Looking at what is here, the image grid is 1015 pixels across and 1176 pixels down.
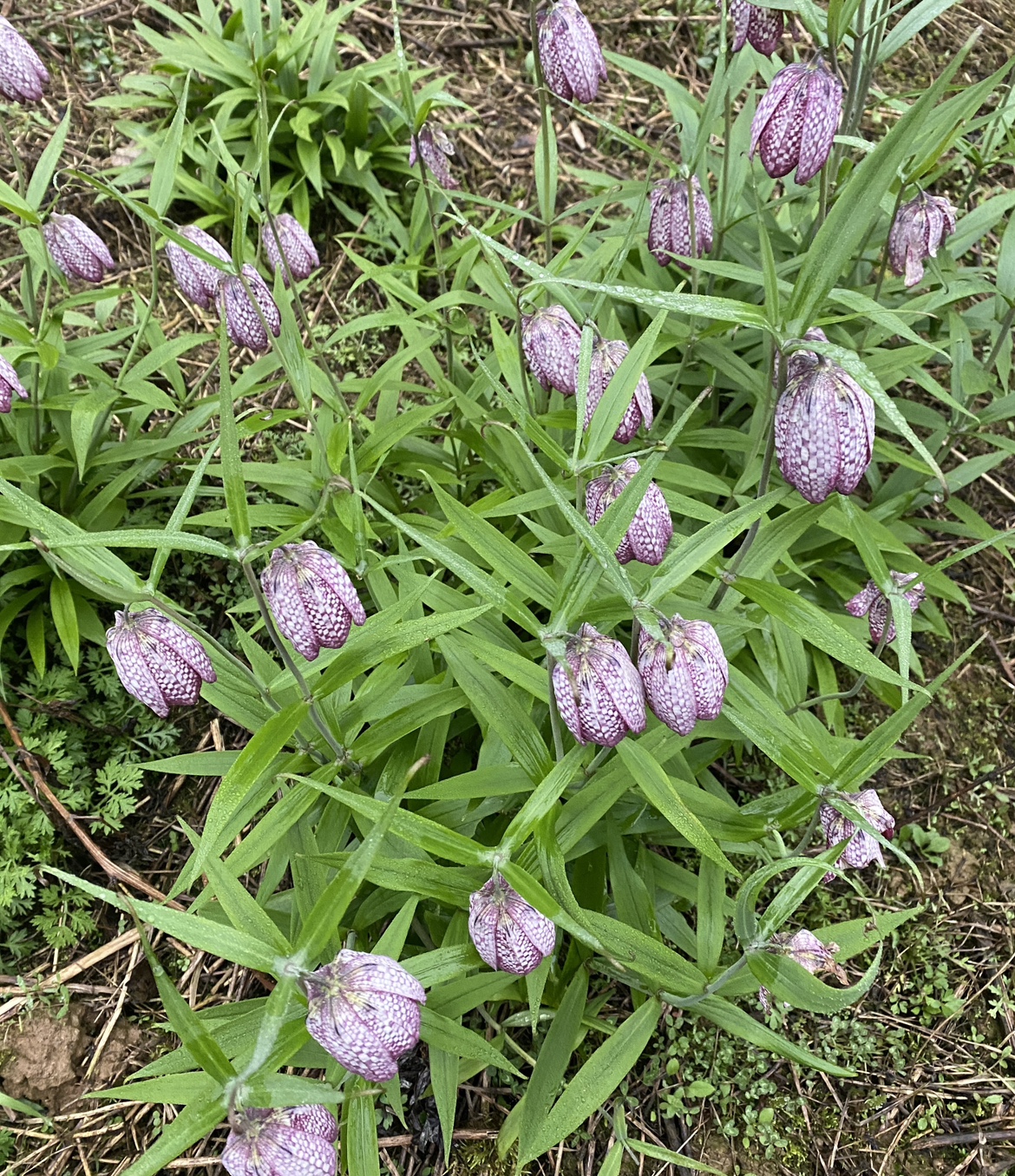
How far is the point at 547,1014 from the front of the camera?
6.31 ft

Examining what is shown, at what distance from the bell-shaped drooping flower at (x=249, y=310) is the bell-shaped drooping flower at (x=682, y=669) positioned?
1022mm

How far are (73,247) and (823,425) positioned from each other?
182 cm

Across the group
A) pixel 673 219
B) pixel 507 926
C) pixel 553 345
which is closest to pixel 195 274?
pixel 553 345

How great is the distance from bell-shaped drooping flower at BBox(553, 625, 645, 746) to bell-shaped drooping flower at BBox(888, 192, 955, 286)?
127 centimetres

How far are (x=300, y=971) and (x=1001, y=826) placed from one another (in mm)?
1955

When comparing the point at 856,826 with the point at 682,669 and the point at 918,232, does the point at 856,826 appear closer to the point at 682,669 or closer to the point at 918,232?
the point at 682,669

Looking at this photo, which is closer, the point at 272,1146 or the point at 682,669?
the point at 272,1146

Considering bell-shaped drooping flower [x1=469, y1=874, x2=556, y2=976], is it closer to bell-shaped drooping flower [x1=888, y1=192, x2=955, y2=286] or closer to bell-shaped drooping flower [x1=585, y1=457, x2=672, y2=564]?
bell-shaped drooping flower [x1=585, y1=457, x2=672, y2=564]

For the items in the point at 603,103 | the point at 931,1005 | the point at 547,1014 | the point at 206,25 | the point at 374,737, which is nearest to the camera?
the point at 374,737

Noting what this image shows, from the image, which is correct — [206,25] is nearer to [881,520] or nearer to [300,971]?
[881,520]

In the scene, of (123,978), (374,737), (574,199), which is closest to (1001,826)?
(374,737)

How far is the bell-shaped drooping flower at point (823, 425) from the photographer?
1.35 meters

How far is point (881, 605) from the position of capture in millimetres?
1797

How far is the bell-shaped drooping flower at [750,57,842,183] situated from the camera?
1.61 meters
